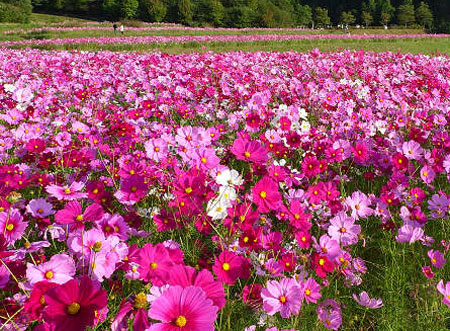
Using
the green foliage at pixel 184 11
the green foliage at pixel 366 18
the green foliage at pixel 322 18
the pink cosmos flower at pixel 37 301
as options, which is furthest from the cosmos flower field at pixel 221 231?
the green foliage at pixel 366 18

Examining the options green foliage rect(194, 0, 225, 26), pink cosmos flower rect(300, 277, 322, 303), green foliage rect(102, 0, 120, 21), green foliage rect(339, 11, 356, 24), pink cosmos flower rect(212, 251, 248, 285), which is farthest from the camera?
green foliage rect(339, 11, 356, 24)

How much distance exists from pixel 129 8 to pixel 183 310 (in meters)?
61.1

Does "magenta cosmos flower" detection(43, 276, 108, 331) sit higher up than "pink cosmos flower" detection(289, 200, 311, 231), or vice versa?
"magenta cosmos flower" detection(43, 276, 108, 331)

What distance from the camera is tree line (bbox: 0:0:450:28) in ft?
166

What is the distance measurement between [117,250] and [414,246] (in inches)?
63.5

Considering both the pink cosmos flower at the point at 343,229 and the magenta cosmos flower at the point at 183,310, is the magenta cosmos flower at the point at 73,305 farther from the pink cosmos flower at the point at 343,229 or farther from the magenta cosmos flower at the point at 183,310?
the pink cosmos flower at the point at 343,229

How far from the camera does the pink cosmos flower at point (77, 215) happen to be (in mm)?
1140

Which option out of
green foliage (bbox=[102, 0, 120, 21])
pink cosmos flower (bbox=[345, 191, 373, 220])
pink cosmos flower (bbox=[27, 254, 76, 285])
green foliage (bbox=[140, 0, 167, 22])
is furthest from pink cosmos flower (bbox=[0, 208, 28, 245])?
green foliage (bbox=[102, 0, 120, 21])

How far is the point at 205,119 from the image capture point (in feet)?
11.8

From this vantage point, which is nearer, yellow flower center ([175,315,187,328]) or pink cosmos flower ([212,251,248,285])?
yellow flower center ([175,315,187,328])

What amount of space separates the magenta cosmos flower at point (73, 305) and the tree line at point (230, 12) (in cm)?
4874

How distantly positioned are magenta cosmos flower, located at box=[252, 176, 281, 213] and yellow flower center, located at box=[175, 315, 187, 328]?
0.59 metres

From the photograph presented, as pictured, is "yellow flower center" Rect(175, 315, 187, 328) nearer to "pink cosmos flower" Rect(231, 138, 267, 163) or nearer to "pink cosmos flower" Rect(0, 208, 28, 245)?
"pink cosmos flower" Rect(0, 208, 28, 245)

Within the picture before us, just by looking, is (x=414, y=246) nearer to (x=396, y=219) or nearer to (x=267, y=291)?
(x=396, y=219)
